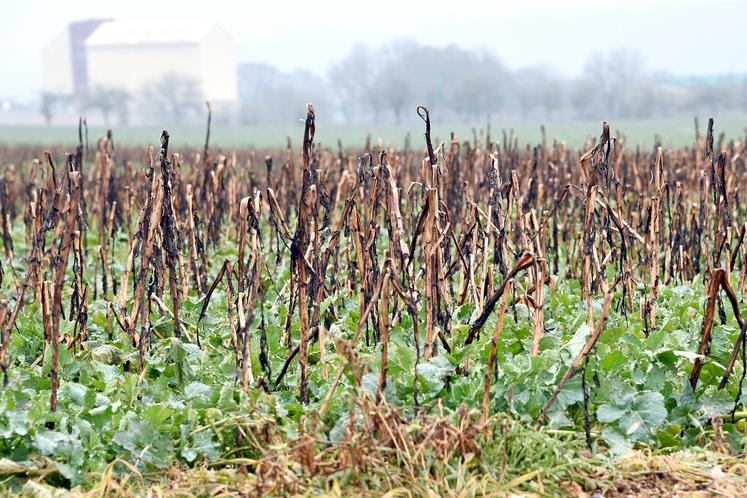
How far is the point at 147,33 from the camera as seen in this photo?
115562 mm

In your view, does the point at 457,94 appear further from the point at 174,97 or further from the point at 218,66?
the point at 218,66

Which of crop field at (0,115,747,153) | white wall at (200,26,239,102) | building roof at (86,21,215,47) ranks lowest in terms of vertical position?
crop field at (0,115,747,153)

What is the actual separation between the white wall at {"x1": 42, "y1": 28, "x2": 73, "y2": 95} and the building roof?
21.6 ft

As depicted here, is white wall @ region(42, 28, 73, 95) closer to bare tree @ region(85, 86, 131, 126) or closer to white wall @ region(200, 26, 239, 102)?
white wall @ region(200, 26, 239, 102)

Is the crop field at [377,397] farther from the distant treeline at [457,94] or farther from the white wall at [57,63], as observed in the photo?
the white wall at [57,63]

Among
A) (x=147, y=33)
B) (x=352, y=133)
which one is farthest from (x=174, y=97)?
(x=352, y=133)

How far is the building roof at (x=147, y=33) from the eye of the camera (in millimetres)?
112500

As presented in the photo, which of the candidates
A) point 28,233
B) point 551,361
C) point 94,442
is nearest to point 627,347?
point 551,361

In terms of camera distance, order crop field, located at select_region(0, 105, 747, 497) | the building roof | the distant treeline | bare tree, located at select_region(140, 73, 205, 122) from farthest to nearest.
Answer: the building roof
bare tree, located at select_region(140, 73, 205, 122)
the distant treeline
crop field, located at select_region(0, 105, 747, 497)

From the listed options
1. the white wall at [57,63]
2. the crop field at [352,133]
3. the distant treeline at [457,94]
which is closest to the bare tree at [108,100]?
the distant treeline at [457,94]

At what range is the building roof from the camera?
112 meters

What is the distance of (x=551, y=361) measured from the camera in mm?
3287

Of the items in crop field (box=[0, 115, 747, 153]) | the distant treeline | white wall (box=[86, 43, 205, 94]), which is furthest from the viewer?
white wall (box=[86, 43, 205, 94])

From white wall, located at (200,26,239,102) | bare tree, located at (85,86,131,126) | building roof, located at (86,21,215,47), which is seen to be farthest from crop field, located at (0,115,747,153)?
white wall, located at (200,26,239,102)
